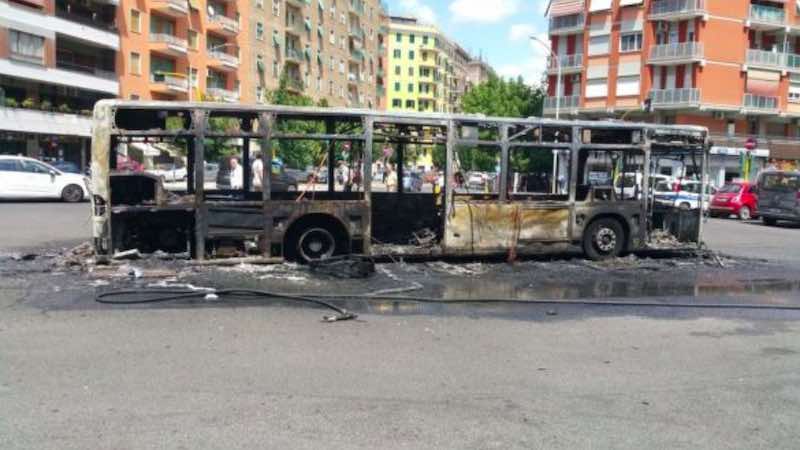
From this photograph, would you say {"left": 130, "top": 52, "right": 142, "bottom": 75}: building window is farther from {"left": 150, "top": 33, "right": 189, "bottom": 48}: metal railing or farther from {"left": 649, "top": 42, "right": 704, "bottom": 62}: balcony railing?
{"left": 649, "top": 42, "right": 704, "bottom": 62}: balcony railing

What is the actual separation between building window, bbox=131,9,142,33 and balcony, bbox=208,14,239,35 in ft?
25.3

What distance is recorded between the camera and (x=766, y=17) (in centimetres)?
5228

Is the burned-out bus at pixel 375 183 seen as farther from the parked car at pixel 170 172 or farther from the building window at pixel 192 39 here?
the building window at pixel 192 39

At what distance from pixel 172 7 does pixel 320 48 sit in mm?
24656

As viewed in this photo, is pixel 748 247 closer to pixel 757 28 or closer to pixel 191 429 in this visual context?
pixel 191 429

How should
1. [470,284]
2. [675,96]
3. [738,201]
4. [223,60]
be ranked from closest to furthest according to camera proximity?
[470,284], [738,201], [675,96], [223,60]

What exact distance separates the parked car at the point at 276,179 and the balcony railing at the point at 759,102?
49.1 metres

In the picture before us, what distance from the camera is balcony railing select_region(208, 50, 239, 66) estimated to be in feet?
190

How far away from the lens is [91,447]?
13.7ft

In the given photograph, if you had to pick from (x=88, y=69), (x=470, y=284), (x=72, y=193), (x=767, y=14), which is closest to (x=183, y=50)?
(x=88, y=69)

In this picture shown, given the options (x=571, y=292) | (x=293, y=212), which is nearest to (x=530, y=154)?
(x=571, y=292)

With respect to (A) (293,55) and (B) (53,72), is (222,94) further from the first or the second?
(B) (53,72)

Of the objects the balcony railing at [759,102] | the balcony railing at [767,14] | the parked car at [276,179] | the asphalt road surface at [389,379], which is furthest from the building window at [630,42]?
the asphalt road surface at [389,379]

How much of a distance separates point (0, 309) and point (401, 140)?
694cm
